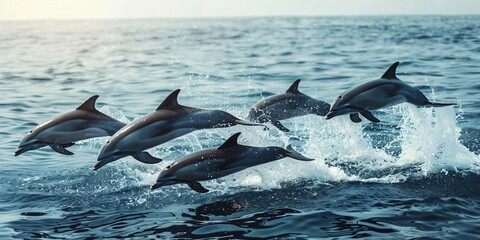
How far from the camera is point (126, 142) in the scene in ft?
32.4

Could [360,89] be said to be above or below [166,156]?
above

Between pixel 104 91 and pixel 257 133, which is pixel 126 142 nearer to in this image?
pixel 257 133

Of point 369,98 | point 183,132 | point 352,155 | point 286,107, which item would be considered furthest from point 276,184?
point 352,155

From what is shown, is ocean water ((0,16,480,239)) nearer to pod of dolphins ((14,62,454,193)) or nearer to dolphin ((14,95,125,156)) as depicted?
pod of dolphins ((14,62,454,193))

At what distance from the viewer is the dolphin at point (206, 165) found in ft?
31.8

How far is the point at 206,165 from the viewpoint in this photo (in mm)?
9703

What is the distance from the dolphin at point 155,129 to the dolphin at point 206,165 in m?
0.35

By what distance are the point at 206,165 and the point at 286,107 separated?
266 cm

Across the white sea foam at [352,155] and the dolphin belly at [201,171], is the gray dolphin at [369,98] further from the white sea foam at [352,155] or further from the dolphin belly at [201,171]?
the dolphin belly at [201,171]

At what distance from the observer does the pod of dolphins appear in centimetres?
973

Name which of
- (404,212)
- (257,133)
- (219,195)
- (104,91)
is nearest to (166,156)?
(257,133)

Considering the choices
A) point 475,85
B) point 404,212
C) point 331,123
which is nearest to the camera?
point 404,212

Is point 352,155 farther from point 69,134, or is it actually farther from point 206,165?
point 69,134

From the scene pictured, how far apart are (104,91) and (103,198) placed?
1395cm
